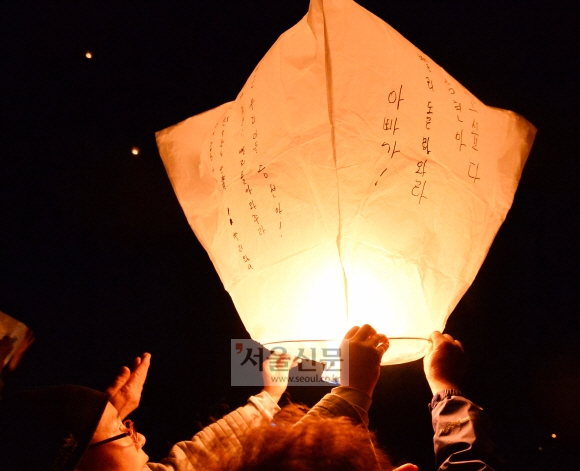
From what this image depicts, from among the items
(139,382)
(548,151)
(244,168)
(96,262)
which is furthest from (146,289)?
(548,151)

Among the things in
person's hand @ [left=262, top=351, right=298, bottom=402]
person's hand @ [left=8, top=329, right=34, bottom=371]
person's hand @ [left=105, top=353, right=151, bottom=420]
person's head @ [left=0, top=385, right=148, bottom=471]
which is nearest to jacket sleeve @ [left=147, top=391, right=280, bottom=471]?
person's hand @ [left=262, top=351, right=298, bottom=402]

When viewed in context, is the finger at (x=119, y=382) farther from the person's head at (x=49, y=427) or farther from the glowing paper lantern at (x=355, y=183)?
the glowing paper lantern at (x=355, y=183)

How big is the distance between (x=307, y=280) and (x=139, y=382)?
0.95 meters

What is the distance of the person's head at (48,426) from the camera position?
717 mm

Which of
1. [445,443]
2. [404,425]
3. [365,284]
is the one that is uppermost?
[365,284]

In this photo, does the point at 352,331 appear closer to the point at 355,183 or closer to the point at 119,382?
the point at 355,183

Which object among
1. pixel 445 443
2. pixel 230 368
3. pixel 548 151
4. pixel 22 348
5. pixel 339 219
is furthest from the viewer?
pixel 230 368

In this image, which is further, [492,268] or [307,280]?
[492,268]

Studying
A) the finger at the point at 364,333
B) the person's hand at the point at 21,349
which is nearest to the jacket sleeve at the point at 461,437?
the finger at the point at 364,333

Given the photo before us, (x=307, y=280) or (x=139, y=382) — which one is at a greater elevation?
(x=307, y=280)

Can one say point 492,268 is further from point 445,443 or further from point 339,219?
point 339,219

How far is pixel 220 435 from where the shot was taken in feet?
3.90

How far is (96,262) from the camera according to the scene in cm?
154

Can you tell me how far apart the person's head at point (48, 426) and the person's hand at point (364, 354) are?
21.4 inches
